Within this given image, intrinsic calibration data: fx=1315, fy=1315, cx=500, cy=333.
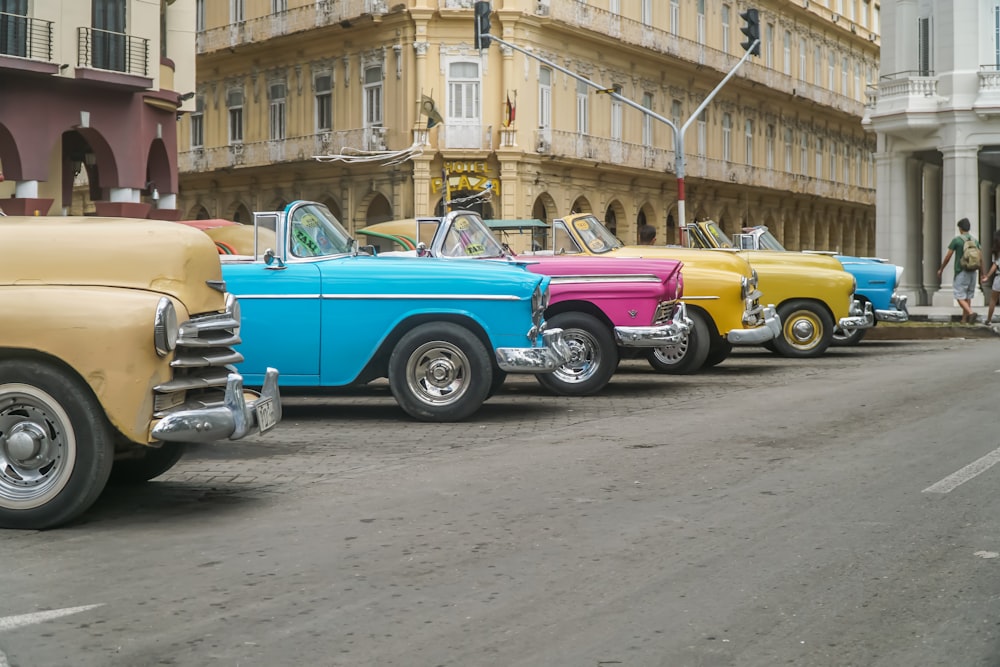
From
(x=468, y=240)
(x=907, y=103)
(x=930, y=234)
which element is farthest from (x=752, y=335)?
(x=930, y=234)

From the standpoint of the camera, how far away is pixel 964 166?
33.3 m

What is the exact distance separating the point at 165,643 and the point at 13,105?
19.6m

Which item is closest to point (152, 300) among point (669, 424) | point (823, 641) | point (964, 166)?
point (823, 641)

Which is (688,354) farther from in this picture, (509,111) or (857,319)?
(509,111)

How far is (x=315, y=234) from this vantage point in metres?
11.1

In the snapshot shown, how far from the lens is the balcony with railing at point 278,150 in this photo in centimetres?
3946

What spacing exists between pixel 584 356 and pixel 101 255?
7.09 metres

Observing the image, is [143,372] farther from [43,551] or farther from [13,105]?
[13,105]

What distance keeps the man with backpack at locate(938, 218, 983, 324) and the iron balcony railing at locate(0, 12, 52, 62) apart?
16.2 meters

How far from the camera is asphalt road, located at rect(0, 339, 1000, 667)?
15.2 feet

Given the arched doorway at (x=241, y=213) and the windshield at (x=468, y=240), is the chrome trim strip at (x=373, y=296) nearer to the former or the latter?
the windshield at (x=468, y=240)

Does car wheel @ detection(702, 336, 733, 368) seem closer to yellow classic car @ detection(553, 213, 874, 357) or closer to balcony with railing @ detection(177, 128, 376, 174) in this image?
yellow classic car @ detection(553, 213, 874, 357)

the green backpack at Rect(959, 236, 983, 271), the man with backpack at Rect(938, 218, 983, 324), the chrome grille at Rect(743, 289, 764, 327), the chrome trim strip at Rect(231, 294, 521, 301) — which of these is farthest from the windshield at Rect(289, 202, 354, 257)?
the green backpack at Rect(959, 236, 983, 271)

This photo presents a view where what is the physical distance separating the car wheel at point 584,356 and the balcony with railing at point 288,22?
26.8m
